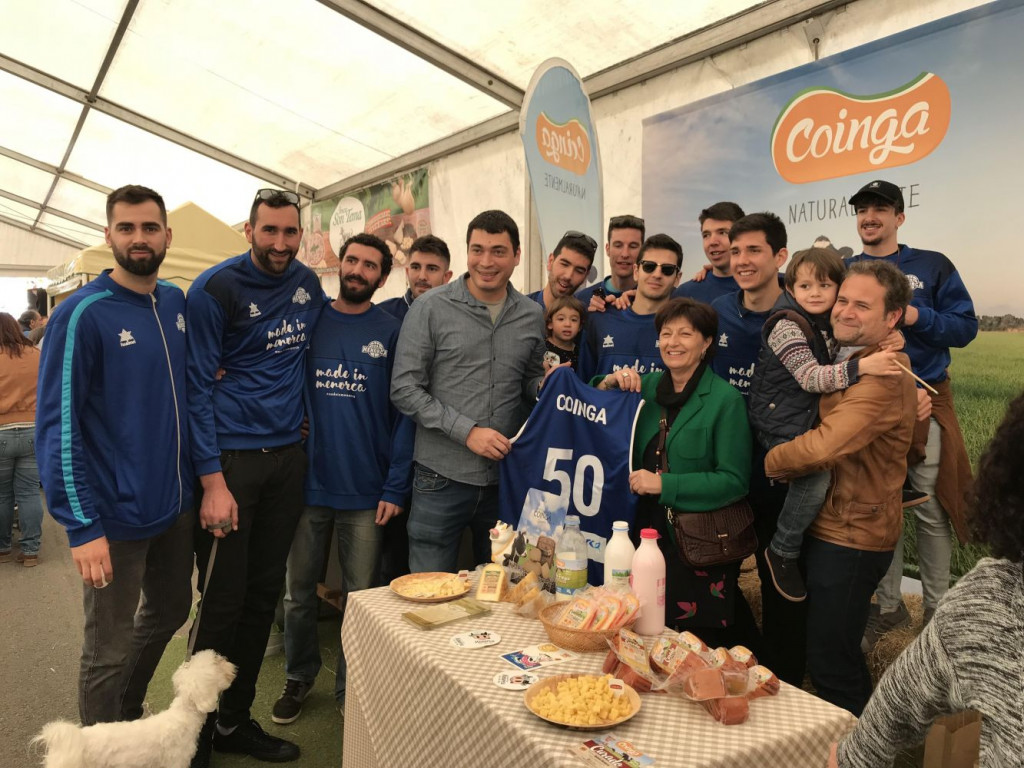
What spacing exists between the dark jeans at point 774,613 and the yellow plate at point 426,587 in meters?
1.09

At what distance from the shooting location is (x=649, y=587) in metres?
1.69

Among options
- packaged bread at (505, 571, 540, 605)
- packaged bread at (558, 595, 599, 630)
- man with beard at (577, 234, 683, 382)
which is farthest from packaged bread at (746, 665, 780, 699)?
man with beard at (577, 234, 683, 382)

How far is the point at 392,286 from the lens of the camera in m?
7.88

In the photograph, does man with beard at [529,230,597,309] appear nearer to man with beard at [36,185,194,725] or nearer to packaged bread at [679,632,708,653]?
man with beard at [36,185,194,725]

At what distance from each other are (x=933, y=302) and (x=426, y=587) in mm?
2424

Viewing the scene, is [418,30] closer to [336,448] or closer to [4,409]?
[336,448]

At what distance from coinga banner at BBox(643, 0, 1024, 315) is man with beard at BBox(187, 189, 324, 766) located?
2808mm

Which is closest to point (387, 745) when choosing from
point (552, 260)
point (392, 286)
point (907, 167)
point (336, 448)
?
point (336, 448)

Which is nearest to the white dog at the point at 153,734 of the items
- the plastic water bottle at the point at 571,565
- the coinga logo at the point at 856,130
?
the plastic water bottle at the point at 571,565

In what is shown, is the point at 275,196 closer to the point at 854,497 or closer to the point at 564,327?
the point at 564,327

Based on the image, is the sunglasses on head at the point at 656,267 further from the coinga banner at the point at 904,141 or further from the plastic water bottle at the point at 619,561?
the coinga banner at the point at 904,141

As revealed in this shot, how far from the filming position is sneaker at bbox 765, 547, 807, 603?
2.11 metres

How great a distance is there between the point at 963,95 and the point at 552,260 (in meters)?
2.10

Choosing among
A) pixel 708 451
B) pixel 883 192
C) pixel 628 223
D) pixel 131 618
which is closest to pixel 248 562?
pixel 131 618
